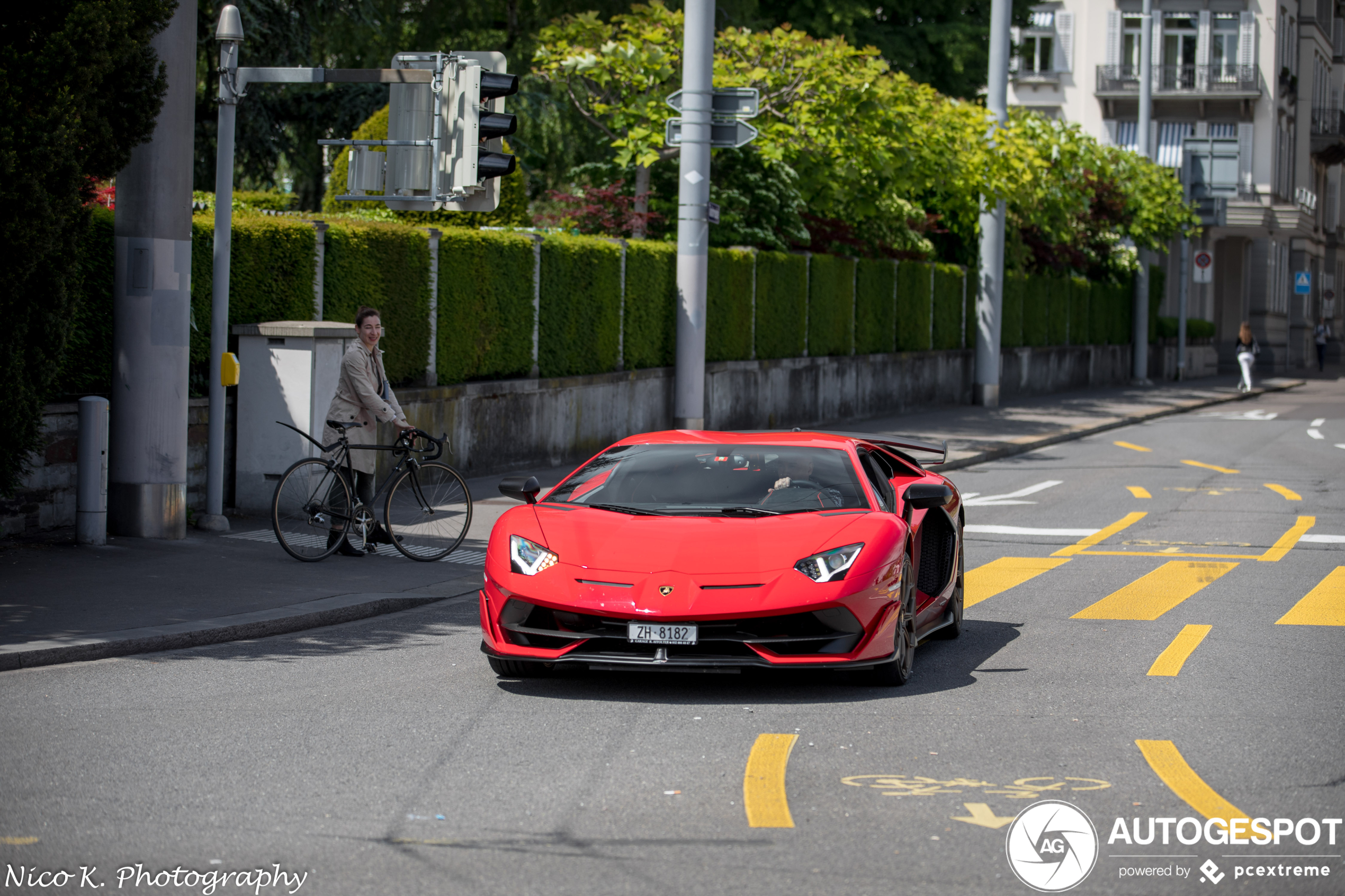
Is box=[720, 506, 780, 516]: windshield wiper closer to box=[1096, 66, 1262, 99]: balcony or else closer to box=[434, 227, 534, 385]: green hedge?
box=[434, 227, 534, 385]: green hedge

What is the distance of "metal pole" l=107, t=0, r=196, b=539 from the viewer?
12.3 m

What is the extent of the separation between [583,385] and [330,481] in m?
8.70

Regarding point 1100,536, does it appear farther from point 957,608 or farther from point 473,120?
point 473,120

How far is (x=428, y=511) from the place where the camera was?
12336 millimetres

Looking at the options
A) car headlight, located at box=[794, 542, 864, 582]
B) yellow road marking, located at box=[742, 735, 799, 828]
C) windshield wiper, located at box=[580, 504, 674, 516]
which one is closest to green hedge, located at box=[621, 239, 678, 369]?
windshield wiper, located at box=[580, 504, 674, 516]

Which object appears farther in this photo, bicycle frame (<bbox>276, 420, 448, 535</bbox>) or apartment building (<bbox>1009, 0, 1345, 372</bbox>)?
apartment building (<bbox>1009, 0, 1345, 372</bbox>)

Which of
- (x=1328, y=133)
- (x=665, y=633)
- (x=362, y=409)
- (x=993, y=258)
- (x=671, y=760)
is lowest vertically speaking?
(x=671, y=760)

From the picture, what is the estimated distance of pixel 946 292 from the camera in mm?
35062

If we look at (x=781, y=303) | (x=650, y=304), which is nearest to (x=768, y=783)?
(x=650, y=304)

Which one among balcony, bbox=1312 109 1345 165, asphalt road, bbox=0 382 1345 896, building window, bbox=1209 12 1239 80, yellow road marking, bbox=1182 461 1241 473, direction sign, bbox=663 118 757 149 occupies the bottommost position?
asphalt road, bbox=0 382 1345 896

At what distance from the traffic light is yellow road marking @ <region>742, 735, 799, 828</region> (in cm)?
666

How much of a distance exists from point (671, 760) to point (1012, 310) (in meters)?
33.6

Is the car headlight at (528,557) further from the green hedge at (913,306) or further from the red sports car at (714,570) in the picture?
the green hedge at (913,306)

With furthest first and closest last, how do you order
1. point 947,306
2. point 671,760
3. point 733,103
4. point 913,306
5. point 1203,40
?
point 1203,40 → point 947,306 → point 913,306 → point 733,103 → point 671,760
